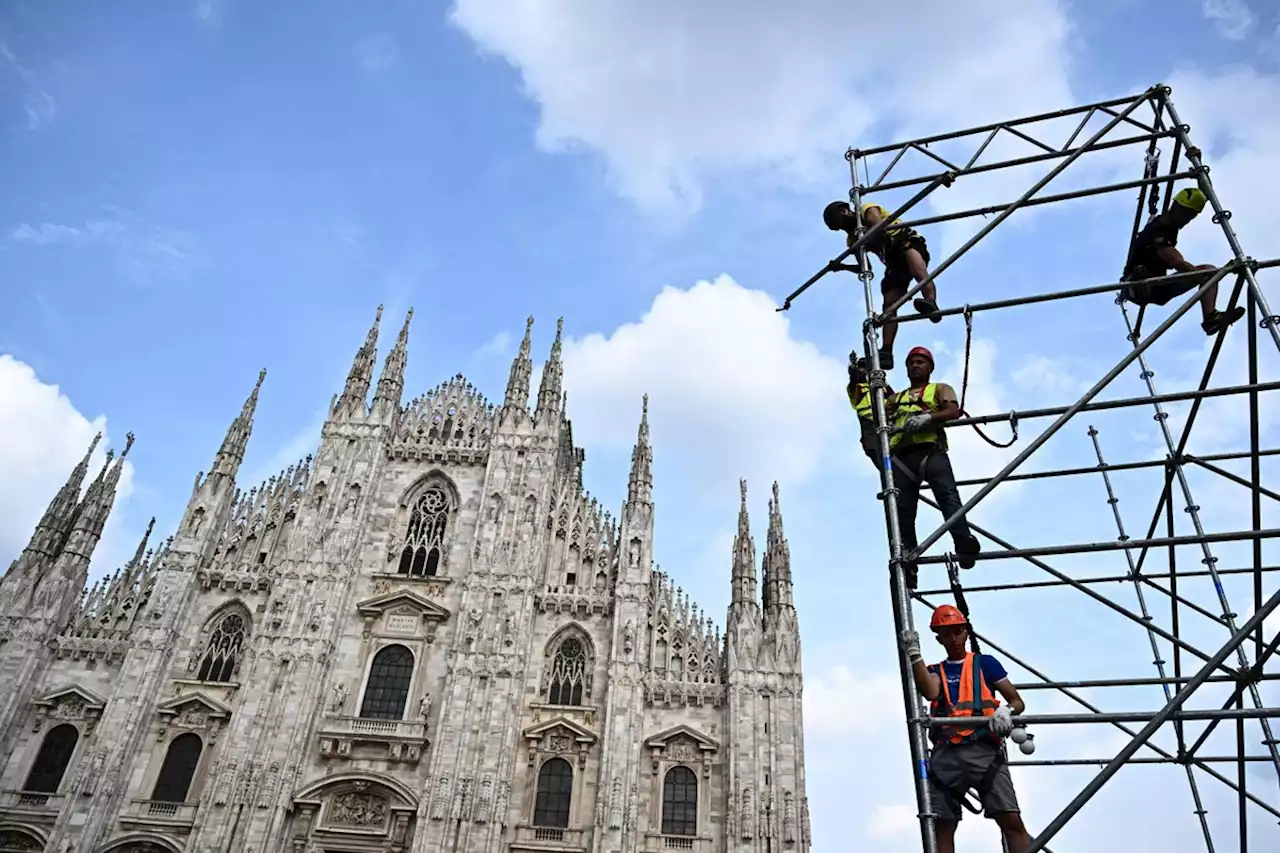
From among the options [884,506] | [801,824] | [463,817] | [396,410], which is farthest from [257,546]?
[884,506]

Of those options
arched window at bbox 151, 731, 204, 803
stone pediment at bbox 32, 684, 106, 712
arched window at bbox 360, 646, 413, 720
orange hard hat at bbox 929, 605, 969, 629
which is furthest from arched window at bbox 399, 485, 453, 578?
orange hard hat at bbox 929, 605, 969, 629

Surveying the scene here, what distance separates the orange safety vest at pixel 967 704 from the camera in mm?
6289

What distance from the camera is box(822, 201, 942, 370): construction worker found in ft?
28.6

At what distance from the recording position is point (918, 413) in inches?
305

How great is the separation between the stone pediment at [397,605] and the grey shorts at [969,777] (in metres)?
22.9

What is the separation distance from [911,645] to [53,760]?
28.2m

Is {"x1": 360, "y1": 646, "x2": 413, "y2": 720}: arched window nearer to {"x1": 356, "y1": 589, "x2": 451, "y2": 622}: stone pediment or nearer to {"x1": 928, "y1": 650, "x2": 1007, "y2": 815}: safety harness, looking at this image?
{"x1": 356, "y1": 589, "x2": 451, "y2": 622}: stone pediment

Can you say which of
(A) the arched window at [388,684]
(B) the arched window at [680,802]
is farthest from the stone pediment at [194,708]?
(B) the arched window at [680,802]

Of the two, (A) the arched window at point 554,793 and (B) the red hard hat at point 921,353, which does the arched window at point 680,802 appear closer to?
(A) the arched window at point 554,793

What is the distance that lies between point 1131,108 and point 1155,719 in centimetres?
606

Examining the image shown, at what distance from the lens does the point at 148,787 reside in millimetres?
25250

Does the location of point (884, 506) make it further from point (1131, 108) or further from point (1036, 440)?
point (1131, 108)

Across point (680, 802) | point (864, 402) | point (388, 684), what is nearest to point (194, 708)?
point (388, 684)

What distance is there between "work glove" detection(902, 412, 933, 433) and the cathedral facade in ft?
60.7
